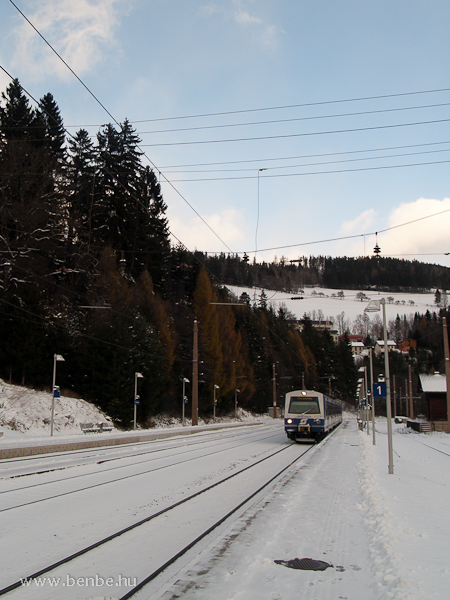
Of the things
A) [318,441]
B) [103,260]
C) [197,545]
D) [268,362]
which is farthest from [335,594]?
[268,362]

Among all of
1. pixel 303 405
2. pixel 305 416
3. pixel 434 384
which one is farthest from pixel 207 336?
pixel 305 416

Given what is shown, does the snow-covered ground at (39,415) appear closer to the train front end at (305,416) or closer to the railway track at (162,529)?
the train front end at (305,416)

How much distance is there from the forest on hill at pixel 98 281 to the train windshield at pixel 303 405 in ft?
26.2

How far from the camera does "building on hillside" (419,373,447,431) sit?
157ft

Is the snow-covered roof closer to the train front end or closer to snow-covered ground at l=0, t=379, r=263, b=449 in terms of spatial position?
the train front end

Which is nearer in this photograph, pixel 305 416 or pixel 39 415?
pixel 305 416

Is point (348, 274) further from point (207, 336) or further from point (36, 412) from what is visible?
point (36, 412)

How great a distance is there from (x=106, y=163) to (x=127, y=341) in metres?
22.3

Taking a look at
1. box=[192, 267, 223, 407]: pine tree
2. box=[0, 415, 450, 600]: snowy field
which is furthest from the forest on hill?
box=[0, 415, 450, 600]: snowy field

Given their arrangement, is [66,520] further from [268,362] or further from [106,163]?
[268,362]

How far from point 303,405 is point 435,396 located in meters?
27.8

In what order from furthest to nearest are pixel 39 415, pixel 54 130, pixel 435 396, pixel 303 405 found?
1. pixel 54 130
2. pixel 435 396
3. pixel 39 415
4. pixel 303 405

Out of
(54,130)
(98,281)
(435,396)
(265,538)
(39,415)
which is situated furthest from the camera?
(54,130)

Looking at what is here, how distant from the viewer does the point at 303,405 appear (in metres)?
28.0
